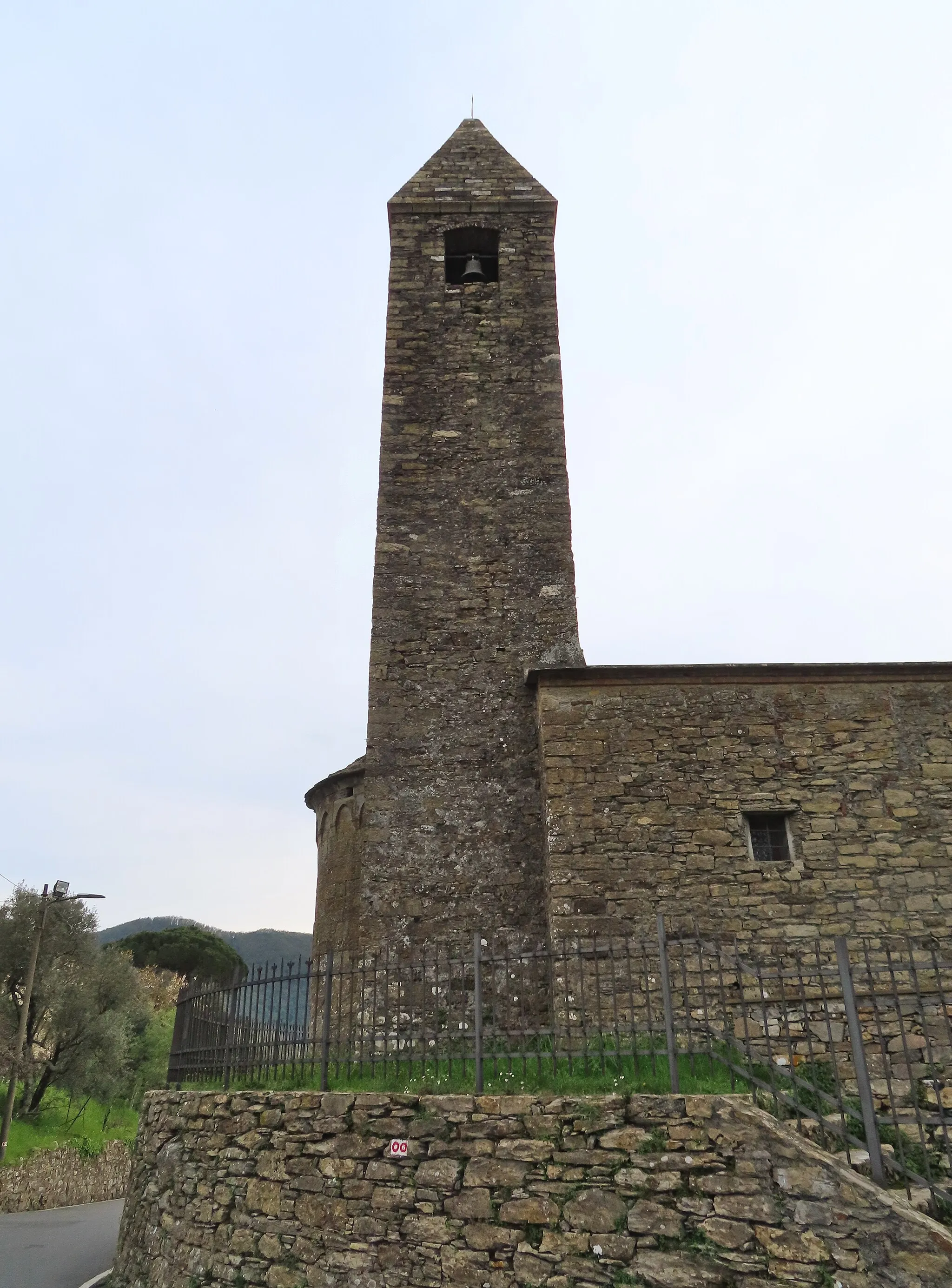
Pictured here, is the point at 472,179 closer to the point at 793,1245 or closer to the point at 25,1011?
the point at 793,1245

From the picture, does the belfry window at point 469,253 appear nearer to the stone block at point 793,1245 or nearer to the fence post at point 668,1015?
the fence post at point 668,1015

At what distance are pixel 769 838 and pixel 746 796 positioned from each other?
467 millimetres

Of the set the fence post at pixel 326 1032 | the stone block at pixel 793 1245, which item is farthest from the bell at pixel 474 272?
the stone block at pixel 793 1245

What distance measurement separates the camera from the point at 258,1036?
783 centimetres

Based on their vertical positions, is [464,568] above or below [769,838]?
above

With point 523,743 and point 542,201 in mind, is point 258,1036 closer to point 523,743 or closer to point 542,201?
point 523,743

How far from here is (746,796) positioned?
8.77m

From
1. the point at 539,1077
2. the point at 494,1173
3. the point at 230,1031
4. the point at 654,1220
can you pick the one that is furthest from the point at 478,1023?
the point at 230,1031

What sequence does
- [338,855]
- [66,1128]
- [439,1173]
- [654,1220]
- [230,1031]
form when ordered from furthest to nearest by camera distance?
[66,1128]
[338,855]
[230,1031]
[439,1173]
[654,1220]

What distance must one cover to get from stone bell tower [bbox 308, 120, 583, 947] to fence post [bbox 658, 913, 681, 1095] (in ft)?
10.8

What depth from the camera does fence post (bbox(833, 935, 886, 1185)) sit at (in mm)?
5141

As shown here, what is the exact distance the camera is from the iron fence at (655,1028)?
216 inches

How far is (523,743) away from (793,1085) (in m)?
5.11

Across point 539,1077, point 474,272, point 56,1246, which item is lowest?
point 56,1246
